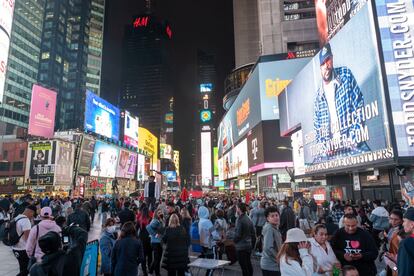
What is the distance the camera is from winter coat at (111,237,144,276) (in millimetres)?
5586

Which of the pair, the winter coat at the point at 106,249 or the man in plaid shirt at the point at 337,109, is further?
the man in plaid shirt at the point at 337,109

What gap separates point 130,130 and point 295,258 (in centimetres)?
7918

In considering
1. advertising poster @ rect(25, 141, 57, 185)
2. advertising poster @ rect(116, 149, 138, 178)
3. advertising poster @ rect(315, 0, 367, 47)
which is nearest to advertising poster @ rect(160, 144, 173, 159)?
advertising poster @ rect(116, 149, 138, 178)

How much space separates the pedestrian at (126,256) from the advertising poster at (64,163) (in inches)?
2066

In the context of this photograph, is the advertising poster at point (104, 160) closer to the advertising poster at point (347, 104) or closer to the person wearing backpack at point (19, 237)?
the advertising poster at point (347, 104)

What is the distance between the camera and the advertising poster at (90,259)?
6968 millimetres

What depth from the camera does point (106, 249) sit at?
721 cm

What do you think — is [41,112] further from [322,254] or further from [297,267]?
[297,267]

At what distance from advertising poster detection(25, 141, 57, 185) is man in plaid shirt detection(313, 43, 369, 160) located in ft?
145

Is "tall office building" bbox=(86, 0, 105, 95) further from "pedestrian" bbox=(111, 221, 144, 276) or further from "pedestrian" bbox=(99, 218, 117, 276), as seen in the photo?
"pedestrian" bbox=(111, 221, 144, 276)

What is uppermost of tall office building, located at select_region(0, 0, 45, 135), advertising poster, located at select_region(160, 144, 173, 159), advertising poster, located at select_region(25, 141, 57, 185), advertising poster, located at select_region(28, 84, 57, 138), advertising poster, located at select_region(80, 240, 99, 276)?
tall office building, located at select_region(0, 0, 45, 135)

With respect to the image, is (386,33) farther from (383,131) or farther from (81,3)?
(81,3)

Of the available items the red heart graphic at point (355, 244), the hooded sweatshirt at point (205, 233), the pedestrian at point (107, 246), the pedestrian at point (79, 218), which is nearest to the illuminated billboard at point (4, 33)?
the pedestrian at point (79, 218)

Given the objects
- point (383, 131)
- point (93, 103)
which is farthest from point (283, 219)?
point (93, 103)
